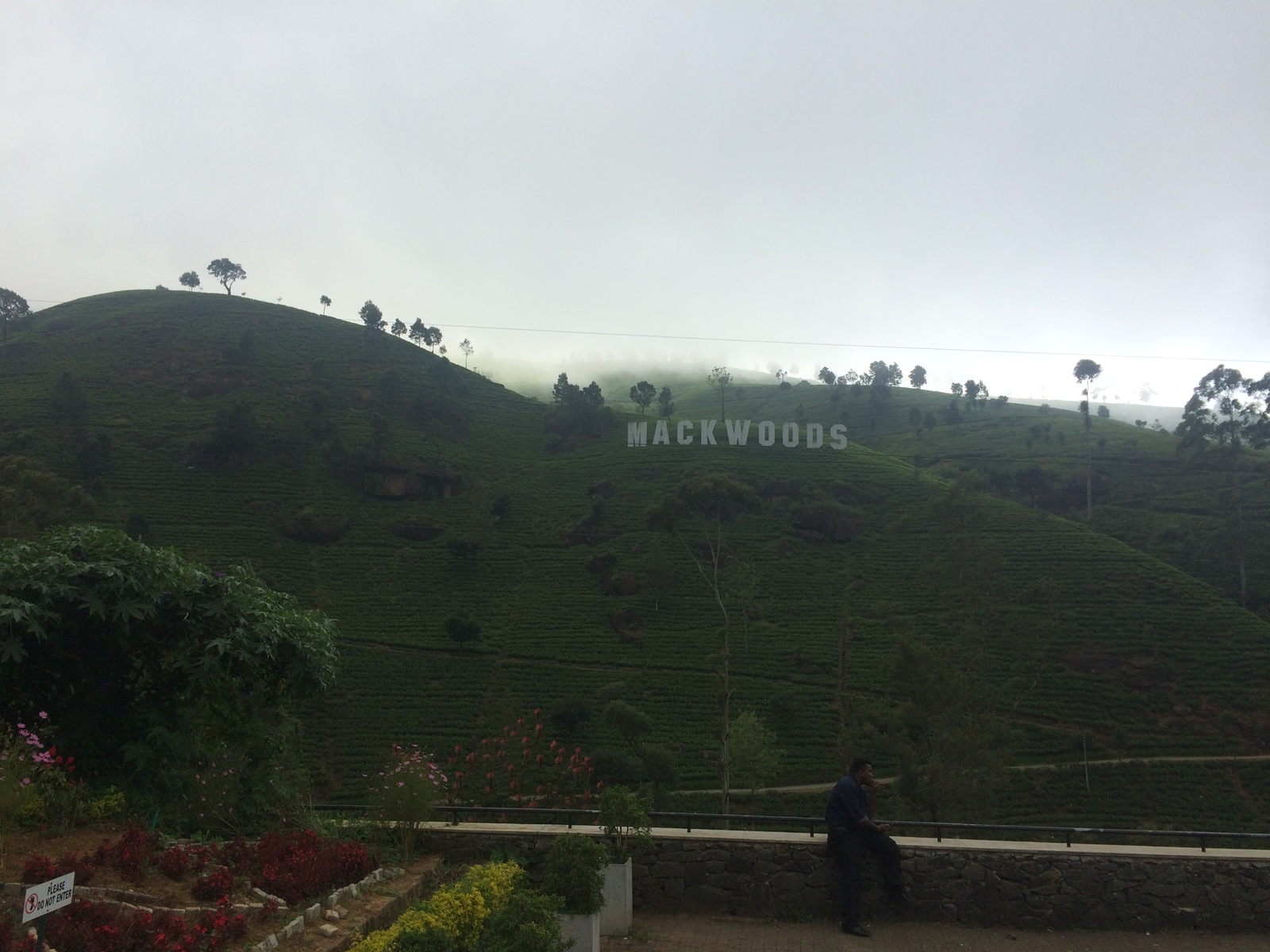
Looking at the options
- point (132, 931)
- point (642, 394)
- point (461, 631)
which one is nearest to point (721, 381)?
point (642, 394)

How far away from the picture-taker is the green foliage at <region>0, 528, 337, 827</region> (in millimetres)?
8258

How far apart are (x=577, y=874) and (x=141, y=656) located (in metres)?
5.34

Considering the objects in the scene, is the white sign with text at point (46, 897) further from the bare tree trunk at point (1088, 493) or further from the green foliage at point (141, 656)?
the bare tree trunk at point (1088, 493)

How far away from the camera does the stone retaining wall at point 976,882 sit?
799cm

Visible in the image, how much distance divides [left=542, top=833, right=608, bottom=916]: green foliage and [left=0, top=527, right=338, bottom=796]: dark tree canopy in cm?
387

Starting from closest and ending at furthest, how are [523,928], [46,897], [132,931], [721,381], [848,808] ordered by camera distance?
[46,897]
[132,931]
[523,928]
[848,808]
[721,381]

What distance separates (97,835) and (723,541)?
176 ft

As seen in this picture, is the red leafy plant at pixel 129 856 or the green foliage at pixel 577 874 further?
the green foliage at pixel 577 874

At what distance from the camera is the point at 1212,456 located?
259 ft

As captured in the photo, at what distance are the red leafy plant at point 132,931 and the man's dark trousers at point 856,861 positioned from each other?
5.27m

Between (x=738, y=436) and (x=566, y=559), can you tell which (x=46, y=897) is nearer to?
(x=566, y=559)

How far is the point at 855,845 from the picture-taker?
316 inches

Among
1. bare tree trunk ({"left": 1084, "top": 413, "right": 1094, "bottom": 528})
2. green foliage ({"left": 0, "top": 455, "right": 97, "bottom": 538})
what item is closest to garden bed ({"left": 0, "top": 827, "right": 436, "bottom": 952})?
green foliage ({"left": 0, "top": 455, "right": 97, "bottom": 538})

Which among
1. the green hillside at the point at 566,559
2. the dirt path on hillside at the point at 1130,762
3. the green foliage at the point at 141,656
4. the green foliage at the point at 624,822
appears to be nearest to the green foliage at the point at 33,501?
the green hillside at the point at 566,559
